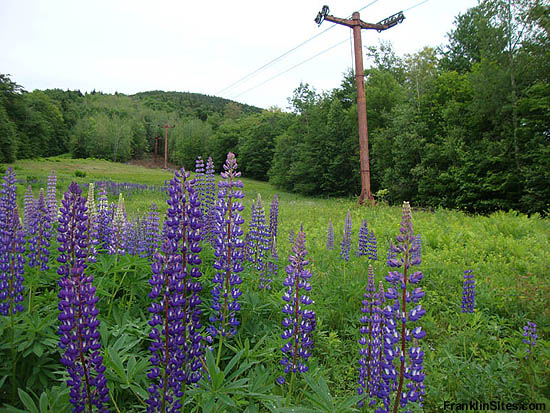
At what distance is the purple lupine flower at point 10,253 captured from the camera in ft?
7.30

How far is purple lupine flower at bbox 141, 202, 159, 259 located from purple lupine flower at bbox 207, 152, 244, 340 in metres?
1.27

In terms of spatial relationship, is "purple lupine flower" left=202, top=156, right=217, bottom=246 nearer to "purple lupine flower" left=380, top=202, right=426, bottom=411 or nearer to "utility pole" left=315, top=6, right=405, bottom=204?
"purple lupine flower" left=380, top=202, right=426, bottom=411

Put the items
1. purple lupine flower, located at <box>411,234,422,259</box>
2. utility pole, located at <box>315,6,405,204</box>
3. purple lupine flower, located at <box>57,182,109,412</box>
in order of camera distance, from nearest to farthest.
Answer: purple lupine flower, located at <box>57,182,109,412</box>, purple lupine flower, located at <box>411,234,422,259</box>, utility pole, located at <box>315,6,405,204</box>

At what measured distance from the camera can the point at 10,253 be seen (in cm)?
240

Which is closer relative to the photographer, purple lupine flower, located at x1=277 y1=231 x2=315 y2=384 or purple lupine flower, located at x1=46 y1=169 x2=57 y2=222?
purple lupine flower, located at x1=277 y1=231 x2=315 y2=384

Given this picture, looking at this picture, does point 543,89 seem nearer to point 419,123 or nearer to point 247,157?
point 419,123

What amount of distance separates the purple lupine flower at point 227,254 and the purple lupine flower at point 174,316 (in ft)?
1.16

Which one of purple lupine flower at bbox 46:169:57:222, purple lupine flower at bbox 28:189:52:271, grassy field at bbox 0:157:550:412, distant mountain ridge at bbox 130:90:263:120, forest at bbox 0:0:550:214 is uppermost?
distant mountain ridge at bbox 130:90:263:120

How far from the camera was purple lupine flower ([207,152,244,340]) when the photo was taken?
2057 mm

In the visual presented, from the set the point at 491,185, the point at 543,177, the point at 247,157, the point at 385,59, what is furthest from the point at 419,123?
the point at 247,157

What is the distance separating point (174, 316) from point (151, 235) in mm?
1976

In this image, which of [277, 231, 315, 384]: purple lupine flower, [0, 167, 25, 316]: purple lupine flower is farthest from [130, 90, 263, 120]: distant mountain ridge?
[277, 231, 315, 384]: purple lupine flower

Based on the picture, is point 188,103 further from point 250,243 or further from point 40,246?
point 40,246

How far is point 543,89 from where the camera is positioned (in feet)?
44.6
